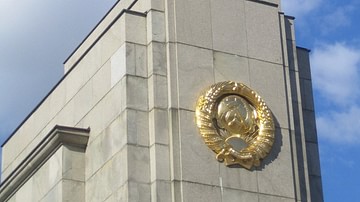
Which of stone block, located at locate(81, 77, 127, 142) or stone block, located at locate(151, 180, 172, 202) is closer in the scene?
stone block, located at locate(151, 180, 172, 202)

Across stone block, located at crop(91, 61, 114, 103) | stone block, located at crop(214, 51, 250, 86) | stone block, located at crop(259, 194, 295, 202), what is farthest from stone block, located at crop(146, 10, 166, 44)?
stone block, located at crop(259, 194, 295, 202)

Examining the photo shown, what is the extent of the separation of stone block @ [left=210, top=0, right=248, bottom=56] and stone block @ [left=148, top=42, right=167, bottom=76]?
5.19 feet

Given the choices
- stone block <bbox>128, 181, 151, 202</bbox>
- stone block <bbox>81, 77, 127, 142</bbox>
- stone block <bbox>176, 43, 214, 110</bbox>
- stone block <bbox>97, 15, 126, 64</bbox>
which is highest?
stone block <bbox>97, 15, 126, 64</bbox>

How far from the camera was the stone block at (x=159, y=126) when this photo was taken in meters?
32.7

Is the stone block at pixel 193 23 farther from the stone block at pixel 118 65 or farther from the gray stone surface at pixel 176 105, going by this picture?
the stone block at pixel 118 65

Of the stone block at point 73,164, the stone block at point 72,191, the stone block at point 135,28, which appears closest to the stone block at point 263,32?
the stone block at point 135,28

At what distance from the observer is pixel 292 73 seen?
36.0 metres

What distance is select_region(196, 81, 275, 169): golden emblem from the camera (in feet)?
109

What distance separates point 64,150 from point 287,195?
6268mm

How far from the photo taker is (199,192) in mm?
32375

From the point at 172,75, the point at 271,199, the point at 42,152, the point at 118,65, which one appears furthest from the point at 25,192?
the point at 271,199

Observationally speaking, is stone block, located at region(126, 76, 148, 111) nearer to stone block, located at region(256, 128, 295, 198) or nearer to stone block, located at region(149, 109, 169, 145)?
stone block, located at region(149, 109, 169, 145)

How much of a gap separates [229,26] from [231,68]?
1.34m

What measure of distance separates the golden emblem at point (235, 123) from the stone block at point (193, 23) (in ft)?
4.69
